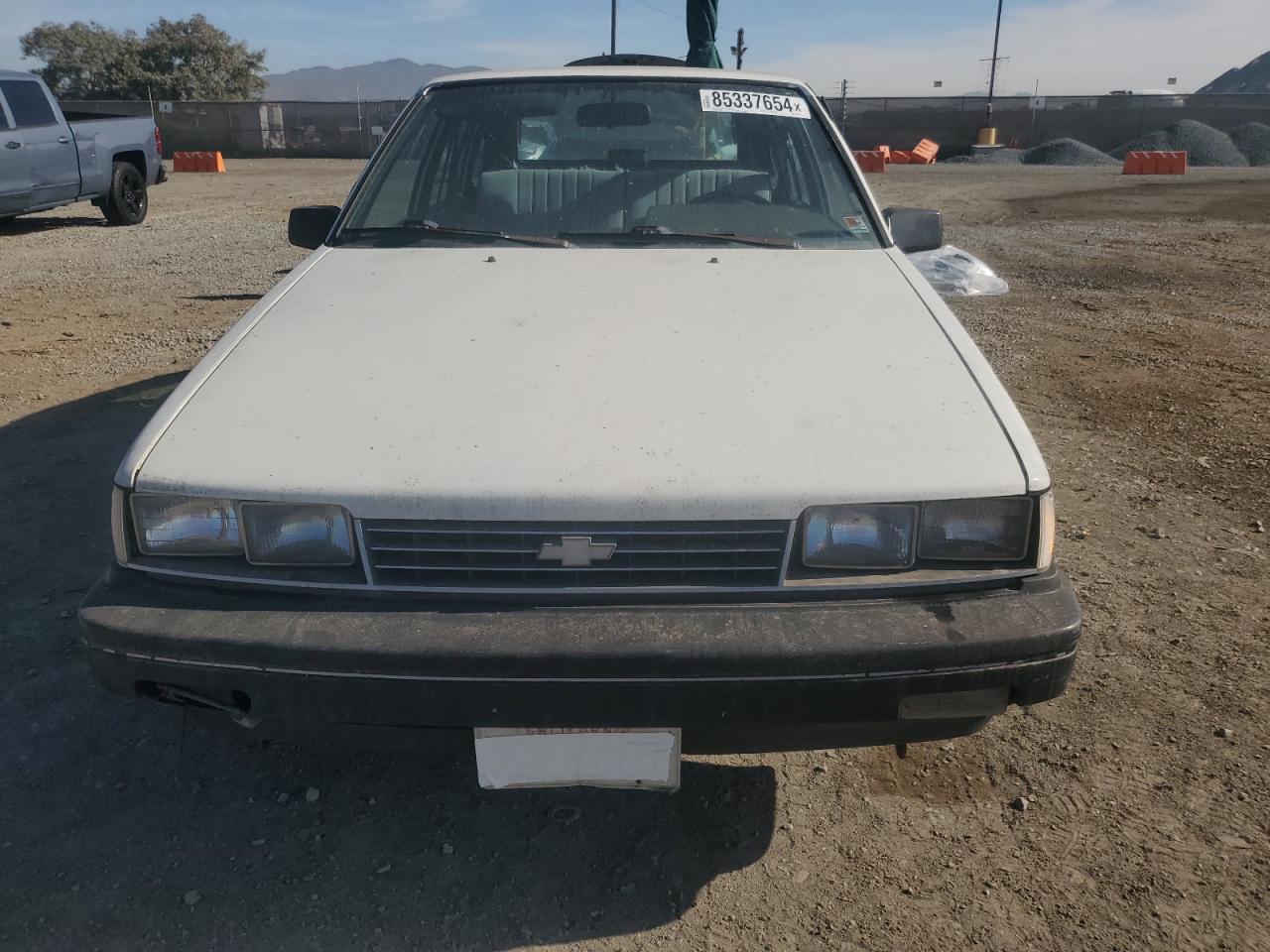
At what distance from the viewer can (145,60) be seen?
48.0 metres

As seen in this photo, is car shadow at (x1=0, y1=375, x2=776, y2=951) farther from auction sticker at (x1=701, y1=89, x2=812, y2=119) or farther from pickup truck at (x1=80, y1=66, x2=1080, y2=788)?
auction sticker at (x1=701, y1=89, x2=812, y2=119)

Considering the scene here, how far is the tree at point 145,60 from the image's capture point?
47281mm

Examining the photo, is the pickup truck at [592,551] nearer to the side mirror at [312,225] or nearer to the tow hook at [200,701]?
the tow hook at [200,701]

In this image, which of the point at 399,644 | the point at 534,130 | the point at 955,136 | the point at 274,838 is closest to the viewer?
the point at 399,644

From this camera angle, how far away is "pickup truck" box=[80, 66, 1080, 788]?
193cm

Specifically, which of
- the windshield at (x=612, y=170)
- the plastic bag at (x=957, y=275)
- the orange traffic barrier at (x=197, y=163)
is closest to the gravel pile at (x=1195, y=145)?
the plastic bag at (x=957, y=275)

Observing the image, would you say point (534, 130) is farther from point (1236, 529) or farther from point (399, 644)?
point (1236, 529)

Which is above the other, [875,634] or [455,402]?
[455,402]

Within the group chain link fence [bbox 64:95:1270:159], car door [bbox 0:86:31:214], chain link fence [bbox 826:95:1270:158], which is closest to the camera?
car door [bbox 0:86:31:214]

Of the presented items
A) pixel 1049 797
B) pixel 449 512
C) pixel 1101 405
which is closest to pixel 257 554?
pixel 449 512

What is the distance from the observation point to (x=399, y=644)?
1.92m

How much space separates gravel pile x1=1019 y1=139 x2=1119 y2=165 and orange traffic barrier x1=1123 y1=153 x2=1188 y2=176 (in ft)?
14.3

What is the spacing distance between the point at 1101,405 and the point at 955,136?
110 ft

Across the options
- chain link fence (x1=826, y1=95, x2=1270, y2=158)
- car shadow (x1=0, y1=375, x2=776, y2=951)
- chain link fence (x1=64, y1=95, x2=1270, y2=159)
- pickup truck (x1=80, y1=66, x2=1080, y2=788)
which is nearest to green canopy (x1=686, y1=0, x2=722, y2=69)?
pickup truck (x1=80, y1=66, x2=1080, y2=788)
